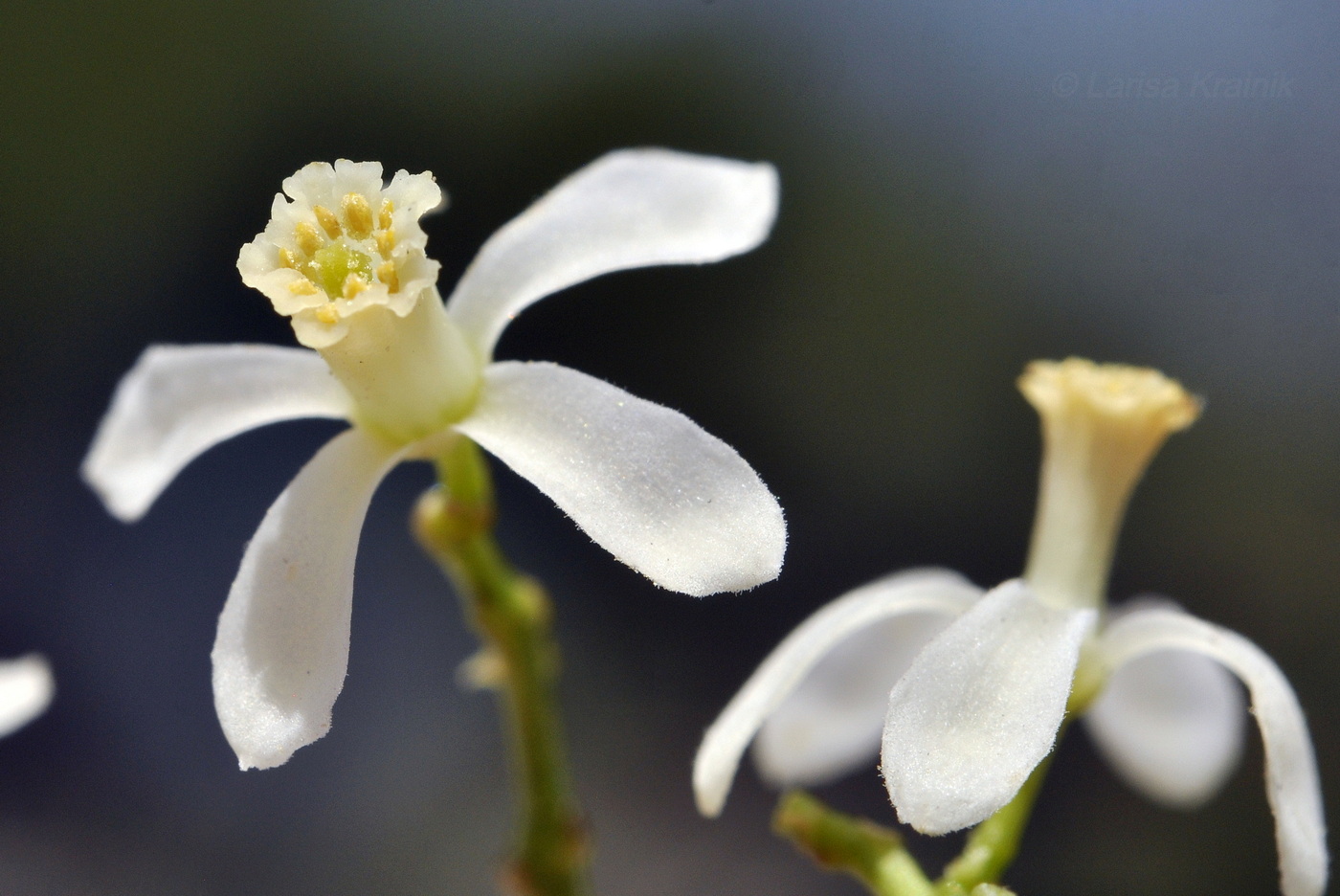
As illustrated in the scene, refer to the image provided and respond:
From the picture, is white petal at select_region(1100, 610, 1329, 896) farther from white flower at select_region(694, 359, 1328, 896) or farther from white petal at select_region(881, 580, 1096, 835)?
white petal at select_region(881, 580, 1096, 835)

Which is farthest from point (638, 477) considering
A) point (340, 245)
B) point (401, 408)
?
point (340, 245)

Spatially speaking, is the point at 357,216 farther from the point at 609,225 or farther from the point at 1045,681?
the point at 1045,681

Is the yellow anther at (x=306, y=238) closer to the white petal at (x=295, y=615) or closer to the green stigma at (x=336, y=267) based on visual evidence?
the green stigma at (x=336, y=267)

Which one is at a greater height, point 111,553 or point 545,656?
point 545,656

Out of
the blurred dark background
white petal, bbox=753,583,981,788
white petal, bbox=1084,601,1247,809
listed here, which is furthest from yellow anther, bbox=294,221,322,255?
the blurred dark background

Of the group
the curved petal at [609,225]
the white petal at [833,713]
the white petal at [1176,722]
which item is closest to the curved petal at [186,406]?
the curved petal at [609,225]

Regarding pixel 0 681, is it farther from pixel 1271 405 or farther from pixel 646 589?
pixel 1271 405

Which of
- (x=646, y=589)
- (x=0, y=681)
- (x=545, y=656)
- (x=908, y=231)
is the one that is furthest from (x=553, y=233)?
(x=908, y=231)
